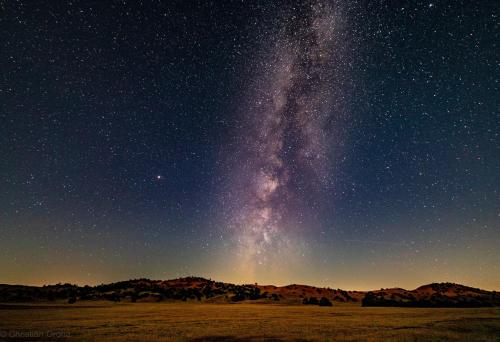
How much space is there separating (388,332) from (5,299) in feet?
158

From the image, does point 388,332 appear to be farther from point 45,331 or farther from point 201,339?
point 45,331

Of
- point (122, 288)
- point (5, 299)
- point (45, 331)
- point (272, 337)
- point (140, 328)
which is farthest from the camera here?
point (122, 288)

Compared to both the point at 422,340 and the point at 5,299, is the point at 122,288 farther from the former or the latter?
the point at 422,340

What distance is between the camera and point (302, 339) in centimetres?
1193

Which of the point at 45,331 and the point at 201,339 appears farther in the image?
the point at 45,331

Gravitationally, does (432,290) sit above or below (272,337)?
above

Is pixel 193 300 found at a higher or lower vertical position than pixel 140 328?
higher

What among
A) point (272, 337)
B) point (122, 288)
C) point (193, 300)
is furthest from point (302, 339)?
point (122, 288)

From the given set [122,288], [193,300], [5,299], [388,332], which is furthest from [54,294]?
[388,332]

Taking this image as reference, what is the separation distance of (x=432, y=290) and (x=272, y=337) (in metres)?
57.6

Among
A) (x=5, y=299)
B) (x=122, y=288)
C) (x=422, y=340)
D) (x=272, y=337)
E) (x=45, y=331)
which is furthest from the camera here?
(x=122, y=288)

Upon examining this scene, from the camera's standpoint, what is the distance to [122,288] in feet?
182

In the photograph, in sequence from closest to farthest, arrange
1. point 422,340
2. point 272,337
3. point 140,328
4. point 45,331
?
1. point 422,340
2. point 272,337
3. point 45,331
4. point 140,328

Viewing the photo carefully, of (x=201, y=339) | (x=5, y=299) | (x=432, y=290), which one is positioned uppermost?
(x=432, y=290)
